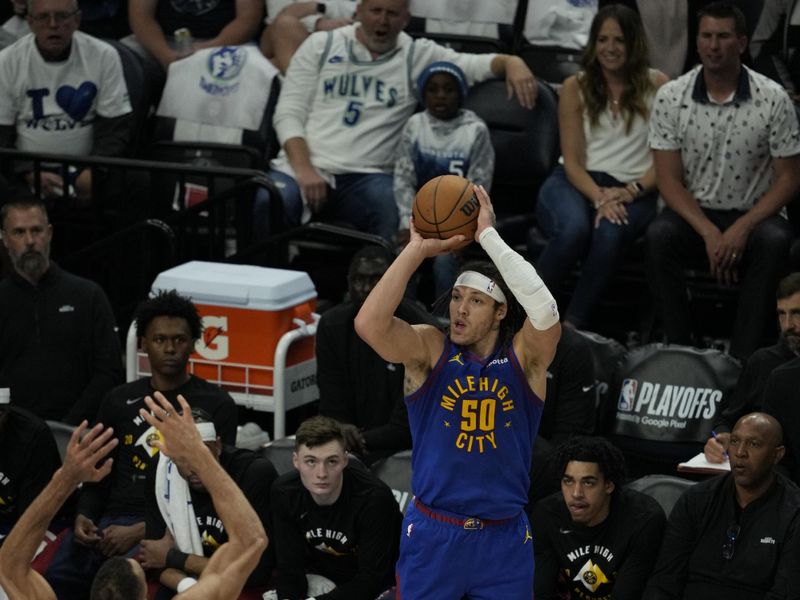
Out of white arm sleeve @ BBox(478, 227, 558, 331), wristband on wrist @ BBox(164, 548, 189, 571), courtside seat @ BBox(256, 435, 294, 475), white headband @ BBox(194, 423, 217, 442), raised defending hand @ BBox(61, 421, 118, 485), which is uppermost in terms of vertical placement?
white arm sleeve @ BBox(478, 227, 558, 331)

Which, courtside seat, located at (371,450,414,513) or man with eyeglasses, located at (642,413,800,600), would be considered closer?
man with eyeglasses, located at (642,413,800,600)

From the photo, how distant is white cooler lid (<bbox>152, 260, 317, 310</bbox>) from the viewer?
28.3 feet

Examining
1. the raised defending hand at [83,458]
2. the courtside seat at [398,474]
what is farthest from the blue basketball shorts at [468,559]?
the courtside seat at [398,474]

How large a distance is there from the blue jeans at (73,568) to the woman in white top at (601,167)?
9.10ft

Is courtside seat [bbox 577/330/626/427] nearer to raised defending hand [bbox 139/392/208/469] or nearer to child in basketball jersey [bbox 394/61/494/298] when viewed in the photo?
child in basketball jersey [bbox 394/61/494/298]

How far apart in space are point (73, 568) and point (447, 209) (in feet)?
9.89

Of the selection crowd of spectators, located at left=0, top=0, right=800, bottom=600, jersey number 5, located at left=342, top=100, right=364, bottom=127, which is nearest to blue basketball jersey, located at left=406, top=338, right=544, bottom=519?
crowd of spectators, located at left=0, top=0, right=800, bottom=600

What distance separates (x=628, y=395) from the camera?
8.20 m

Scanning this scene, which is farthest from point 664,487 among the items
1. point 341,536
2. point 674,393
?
point 341,536

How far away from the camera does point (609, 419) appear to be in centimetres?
824

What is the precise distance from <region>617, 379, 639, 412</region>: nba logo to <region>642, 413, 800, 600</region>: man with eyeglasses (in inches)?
48.9

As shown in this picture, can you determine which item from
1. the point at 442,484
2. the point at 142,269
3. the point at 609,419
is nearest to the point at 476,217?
the point at 442,484

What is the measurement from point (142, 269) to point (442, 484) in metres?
3.90

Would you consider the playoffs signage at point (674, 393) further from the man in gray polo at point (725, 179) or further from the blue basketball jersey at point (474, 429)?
the blue basketball jersey at point (474, 429)
